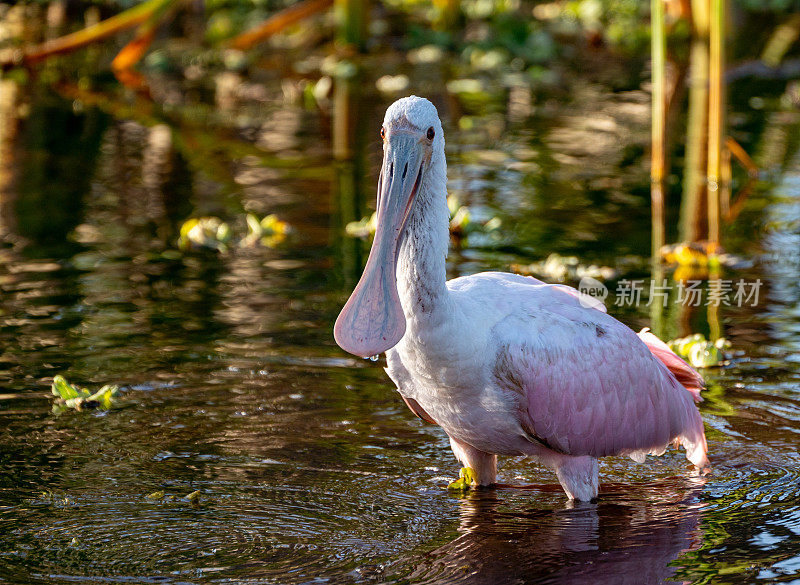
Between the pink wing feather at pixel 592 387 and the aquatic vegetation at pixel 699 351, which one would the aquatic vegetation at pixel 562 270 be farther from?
the pink wing feather at pixel 592 387

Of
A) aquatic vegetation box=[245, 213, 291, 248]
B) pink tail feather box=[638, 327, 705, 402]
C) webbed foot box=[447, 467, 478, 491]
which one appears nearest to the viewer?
webbed foot box=[447, 467, 478, 491]

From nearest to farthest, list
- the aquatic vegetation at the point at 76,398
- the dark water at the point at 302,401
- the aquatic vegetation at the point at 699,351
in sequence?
the dark water at the point at 302,401 < the aquatic vegetation at the point at 76,398 < the aquatic vegetation at the point at 699,351

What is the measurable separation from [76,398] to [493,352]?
2.72 metres

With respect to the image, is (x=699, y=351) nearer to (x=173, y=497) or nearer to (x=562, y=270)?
(x=562, y=270)

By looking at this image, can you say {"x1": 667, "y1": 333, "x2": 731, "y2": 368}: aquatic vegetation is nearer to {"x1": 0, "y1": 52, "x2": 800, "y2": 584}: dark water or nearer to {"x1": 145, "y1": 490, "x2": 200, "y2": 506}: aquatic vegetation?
{"x1": 0, "y1": 52, "x2": 800, "y2": 584}: dark water

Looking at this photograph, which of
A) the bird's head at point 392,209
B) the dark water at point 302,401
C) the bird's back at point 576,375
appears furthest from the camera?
the bird's back at point 576,375

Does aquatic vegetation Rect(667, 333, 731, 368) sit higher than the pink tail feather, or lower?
lower

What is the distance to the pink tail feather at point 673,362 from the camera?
254 inches

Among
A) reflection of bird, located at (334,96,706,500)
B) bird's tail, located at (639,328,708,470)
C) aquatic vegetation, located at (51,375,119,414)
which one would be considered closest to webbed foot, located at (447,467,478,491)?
reflection of bird, located at (334,96,706,500)

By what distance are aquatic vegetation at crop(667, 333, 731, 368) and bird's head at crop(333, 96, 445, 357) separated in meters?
3.00

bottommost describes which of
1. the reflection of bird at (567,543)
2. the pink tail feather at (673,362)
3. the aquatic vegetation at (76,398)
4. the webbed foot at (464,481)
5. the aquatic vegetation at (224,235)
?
the reflection of bird at (567,543)

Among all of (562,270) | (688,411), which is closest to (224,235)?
(562,270)

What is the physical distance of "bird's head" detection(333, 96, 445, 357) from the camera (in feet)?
17.2

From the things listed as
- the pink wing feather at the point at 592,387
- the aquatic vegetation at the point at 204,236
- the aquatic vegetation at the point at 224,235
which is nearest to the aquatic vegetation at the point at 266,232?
the aquatic vegetation at the point at 224,235
